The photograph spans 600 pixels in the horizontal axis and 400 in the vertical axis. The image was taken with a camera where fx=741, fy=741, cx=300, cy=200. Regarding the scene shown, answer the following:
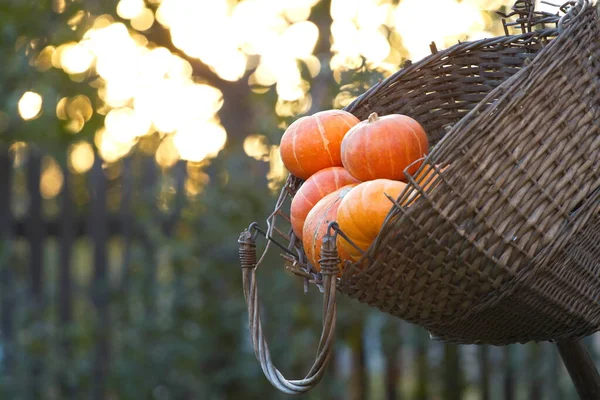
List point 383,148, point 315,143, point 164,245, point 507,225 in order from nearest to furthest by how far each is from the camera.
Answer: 1. point 507,225
2. point 383,148
3. point 315,143
4. point 164,245

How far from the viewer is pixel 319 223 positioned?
91 cm

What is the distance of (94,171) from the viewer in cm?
318

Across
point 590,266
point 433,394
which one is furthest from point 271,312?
point 590,266

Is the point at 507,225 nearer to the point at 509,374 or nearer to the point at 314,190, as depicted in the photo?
the point at 314,190

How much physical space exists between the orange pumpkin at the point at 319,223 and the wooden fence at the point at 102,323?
1490 mm

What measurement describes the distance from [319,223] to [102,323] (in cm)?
243

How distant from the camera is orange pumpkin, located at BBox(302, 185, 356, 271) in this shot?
35.3 inches

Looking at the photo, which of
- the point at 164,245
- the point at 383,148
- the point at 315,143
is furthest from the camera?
the point at 164,245

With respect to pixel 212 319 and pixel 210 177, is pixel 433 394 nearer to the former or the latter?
pixel 212 319

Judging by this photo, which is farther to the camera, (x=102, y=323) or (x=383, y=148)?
(x=102, y=323)

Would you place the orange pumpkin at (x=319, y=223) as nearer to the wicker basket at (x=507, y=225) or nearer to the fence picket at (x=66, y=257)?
the wicker basket at (x=507, y=225)

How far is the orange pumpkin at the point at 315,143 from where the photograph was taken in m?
1.09

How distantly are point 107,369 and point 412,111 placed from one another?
2262 millimetres

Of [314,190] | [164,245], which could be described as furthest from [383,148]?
[164,245]
